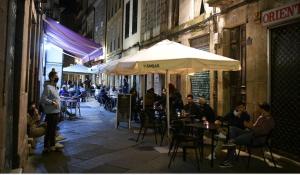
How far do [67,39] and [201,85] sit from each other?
633 centimetres

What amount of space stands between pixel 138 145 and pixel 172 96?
A: 3283 mm

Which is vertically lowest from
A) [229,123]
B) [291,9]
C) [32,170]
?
[32,170]

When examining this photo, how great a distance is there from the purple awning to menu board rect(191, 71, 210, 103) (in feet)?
18.1

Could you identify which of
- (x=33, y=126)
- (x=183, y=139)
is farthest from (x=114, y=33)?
(x=183, y=139)

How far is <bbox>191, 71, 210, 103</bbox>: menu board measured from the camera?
13102 mm

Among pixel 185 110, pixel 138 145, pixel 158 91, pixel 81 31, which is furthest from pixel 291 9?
pixel 81 31

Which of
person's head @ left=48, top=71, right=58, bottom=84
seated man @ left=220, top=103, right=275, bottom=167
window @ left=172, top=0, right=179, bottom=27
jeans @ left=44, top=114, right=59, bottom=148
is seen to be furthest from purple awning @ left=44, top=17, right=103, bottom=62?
seated man @ left=220, top=103, right=275, bottom=167

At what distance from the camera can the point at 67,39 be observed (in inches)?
595

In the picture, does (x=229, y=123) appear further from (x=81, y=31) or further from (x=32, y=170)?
(x=81, y=31)

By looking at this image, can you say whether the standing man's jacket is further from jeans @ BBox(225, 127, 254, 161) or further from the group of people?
jeans @ BBox(225, 127, 254, 161)

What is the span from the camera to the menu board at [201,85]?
13.1 meters

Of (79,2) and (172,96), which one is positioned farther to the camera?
(79,2)

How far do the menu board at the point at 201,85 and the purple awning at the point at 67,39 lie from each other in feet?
18.1

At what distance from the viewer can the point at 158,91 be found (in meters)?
18.8
